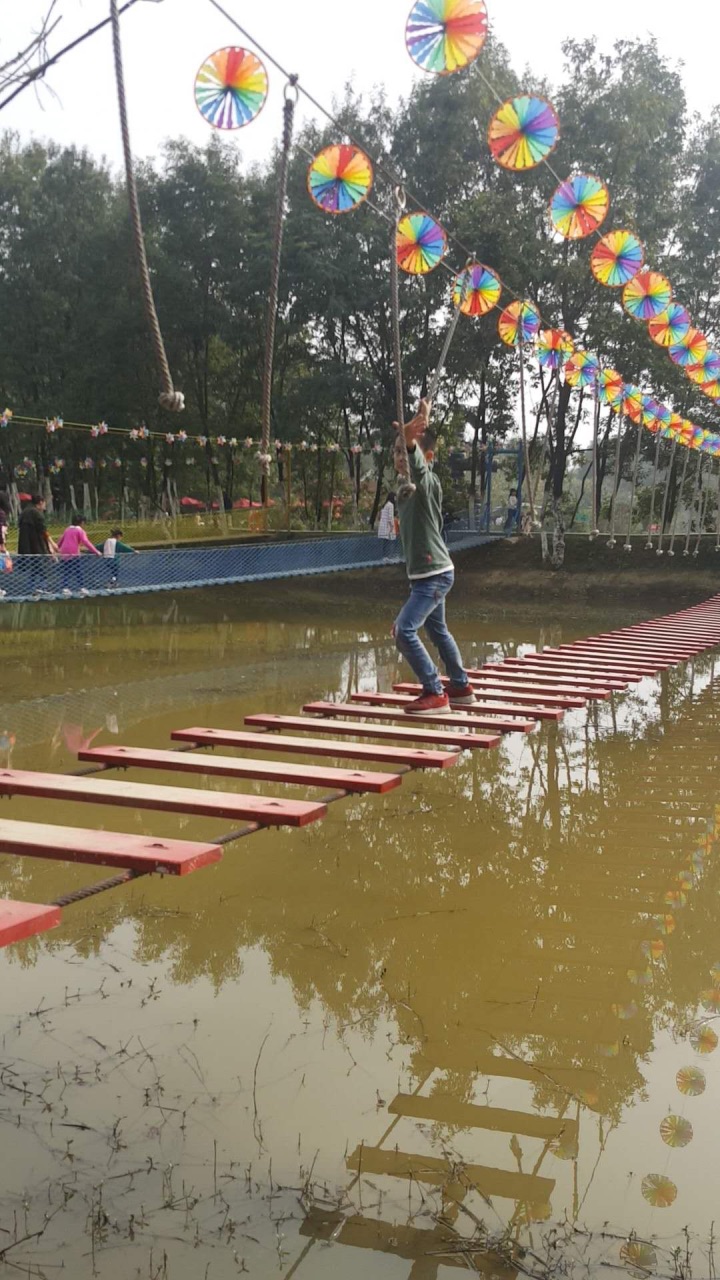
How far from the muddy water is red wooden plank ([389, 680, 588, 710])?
0.71 m

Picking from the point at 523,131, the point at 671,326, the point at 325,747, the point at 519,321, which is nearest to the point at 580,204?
the point at 523,131

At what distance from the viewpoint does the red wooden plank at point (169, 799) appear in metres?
3.47

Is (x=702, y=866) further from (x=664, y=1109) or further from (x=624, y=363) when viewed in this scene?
(x=624, y=363)

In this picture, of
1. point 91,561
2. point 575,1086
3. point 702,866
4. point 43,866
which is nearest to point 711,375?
point 91,561

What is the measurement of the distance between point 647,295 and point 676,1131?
9060mm

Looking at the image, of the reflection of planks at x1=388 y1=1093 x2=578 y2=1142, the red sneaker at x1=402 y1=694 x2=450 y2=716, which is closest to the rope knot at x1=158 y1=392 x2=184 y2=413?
the red sneaker at x1=402 y1=694 x2=450 y2=716

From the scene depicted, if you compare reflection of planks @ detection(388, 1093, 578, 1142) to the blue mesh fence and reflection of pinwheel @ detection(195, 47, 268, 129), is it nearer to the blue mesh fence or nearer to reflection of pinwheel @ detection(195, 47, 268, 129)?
reflection of pinwheel @ detection(195, 47, 268, 129)

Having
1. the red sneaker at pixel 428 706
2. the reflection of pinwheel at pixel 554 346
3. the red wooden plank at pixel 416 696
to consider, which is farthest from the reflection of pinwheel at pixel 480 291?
the red sneaker at pixel 428 706

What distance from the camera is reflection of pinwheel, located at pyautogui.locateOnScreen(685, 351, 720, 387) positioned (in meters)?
12.4

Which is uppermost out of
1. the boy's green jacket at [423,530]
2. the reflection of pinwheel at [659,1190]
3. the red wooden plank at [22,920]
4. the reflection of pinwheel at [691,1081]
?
the boy's green jacket at [423,530]

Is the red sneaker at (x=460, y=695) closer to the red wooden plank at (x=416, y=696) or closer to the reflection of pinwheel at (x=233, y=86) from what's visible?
the red wooden plank at (x=416, y=696)

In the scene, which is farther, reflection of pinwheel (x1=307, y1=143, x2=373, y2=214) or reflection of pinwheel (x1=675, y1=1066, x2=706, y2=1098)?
reflection of pinwheel (x1=307, y1=143, x2=373, y2=214)

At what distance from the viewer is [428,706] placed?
207 inches

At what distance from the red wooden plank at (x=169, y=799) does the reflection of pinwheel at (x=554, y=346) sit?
37.7 ft
